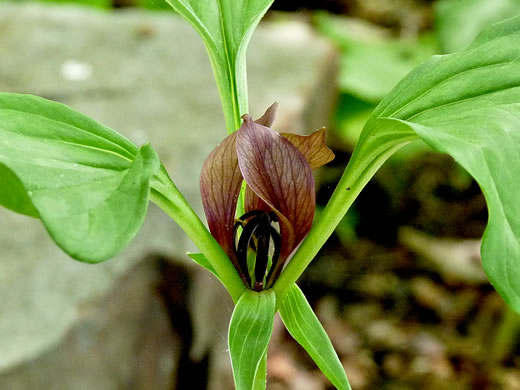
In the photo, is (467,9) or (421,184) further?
(421,184)

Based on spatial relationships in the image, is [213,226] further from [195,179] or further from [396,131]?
[195,179]

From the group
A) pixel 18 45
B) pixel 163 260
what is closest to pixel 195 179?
pixel 163 260

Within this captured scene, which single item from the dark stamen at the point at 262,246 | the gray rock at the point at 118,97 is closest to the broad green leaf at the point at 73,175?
Answer: the dark stamen at the point at 262,246

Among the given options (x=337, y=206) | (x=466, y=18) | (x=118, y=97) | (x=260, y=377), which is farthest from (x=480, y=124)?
(x=118, y=97)

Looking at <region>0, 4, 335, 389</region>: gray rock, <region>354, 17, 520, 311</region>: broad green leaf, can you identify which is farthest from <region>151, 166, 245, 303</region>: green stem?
<region>0, 4, 335, 389</region>: gray rock

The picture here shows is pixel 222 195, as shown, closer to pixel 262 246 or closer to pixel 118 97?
pixel 262 246

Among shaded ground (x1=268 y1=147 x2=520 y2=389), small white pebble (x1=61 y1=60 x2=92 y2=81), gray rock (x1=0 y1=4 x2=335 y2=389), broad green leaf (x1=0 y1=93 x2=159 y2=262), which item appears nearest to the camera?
broad green leaf (x1=0 y1=93 x2=159 y2=262)

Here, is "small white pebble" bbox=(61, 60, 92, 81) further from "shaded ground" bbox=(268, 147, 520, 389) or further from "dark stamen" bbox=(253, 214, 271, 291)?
"dark stamen" bbox=(253, 214, 271, 291)
